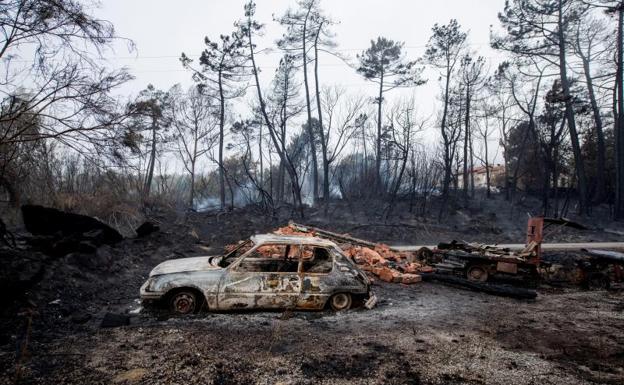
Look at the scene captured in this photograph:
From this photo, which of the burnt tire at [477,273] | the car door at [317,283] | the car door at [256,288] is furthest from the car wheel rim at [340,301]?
the burnt tire at [477,273]

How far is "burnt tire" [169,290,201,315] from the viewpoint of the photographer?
20.1 feet

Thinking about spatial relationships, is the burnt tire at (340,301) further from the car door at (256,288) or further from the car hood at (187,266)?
the car hood at (187,266)

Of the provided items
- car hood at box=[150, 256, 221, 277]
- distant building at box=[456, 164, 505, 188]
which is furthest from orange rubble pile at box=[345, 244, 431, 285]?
distant building at box=[456, 164, 505, 188]

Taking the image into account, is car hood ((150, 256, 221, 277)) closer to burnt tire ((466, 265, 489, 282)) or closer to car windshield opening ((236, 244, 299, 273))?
car windshield opening ((236, 244, 299, 273))

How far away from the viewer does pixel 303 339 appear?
5.29 m

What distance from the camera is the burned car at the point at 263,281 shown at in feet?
20.2

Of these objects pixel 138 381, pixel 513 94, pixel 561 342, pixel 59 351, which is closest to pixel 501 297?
pixel 561 342

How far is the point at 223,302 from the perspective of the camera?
6.21 metres

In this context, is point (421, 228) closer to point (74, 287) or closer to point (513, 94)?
point (513, 94)

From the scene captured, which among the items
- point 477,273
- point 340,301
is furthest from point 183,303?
point 477,273

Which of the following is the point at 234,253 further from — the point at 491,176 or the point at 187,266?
the point at 491,176

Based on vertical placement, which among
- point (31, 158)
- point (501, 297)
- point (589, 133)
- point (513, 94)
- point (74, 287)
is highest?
point (513, 94)

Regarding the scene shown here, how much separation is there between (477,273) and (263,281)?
7228mm

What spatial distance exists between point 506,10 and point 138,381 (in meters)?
28.9
